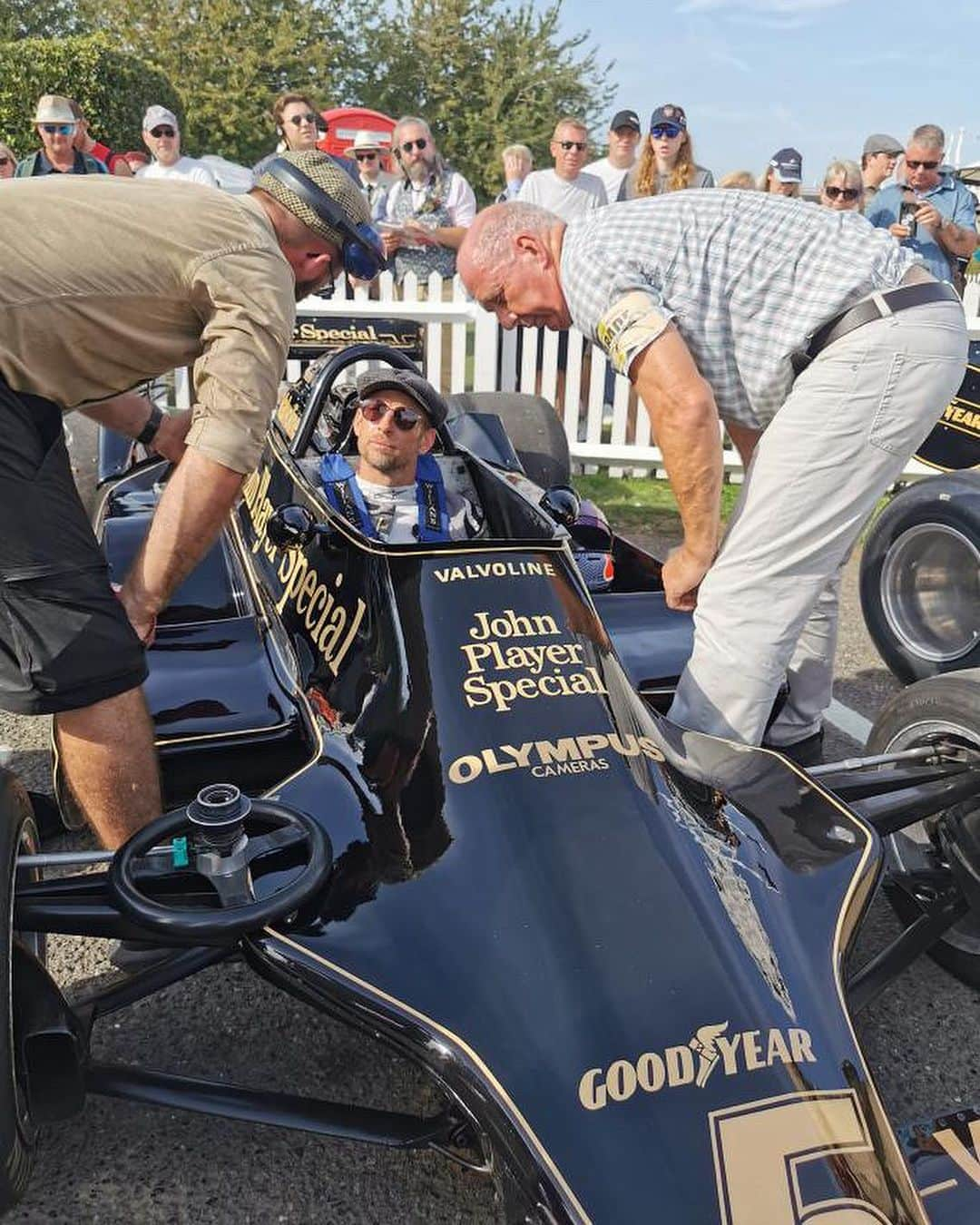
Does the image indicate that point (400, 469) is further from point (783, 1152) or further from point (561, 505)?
point (783, 1152)

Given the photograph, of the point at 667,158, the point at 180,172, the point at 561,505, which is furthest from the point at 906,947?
the point at 180,172

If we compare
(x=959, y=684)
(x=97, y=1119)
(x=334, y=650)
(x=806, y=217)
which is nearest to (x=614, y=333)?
(x=806, y=217)

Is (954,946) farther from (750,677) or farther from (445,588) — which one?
(445,588)

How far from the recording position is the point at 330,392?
3.99 metres

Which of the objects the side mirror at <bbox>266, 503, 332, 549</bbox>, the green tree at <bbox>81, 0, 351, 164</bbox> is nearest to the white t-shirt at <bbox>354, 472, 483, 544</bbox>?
the side mirror at <bbox>266, 503, 332, 549</bbox>

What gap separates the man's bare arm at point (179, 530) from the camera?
7.58ft

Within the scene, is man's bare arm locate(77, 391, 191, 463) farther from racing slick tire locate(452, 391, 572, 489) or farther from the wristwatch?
racing slick tire locate(452, 391, 572, 489)

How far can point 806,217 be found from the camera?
282 centimetres

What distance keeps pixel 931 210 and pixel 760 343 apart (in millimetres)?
4965

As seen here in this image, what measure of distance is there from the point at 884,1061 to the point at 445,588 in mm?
1484

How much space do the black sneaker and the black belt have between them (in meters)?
1.27

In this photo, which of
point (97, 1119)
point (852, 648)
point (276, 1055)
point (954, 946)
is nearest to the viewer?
point (97, 1119)

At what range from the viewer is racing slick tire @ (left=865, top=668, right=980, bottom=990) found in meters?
2.69

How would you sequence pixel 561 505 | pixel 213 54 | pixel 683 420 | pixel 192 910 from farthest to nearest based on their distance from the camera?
pixel 213 54, pixel 561 505, pixel 683 420, pixel 192 910
